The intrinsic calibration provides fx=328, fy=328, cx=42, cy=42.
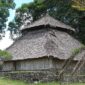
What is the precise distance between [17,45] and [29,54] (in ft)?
11.9

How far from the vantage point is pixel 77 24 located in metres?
38.3

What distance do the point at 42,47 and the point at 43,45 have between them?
313 mm

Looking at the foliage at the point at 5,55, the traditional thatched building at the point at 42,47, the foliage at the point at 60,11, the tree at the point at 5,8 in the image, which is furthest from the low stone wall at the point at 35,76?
the tree at the point at 5,8

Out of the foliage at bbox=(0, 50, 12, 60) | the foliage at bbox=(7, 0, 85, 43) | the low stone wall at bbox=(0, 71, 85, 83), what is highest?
the foliage at bbox=(7, 0, 85, 43)

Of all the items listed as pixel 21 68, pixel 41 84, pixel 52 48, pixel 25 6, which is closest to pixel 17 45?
pixel 21 68

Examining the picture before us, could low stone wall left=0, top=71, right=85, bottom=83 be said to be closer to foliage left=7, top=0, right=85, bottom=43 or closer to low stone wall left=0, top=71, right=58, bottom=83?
low stone wall left=0, top=71, right=58, bottom=83

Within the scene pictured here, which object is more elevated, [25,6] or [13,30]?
[25,6]

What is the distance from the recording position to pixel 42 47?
27.8 m

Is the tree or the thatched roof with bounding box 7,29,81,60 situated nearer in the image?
the thatched roof with bounding box 7,29,81,60

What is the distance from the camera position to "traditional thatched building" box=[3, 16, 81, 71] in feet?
89.0

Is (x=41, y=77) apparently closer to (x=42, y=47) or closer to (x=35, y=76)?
(x=35, y=76)

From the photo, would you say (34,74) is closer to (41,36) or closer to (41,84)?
(41,84)

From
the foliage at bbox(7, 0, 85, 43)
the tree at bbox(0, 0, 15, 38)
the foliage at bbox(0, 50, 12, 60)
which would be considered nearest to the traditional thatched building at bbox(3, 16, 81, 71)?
the foliage at bbox(0, 50, 12, 60)

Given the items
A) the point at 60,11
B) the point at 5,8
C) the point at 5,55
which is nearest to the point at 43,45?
the point at 5,55
